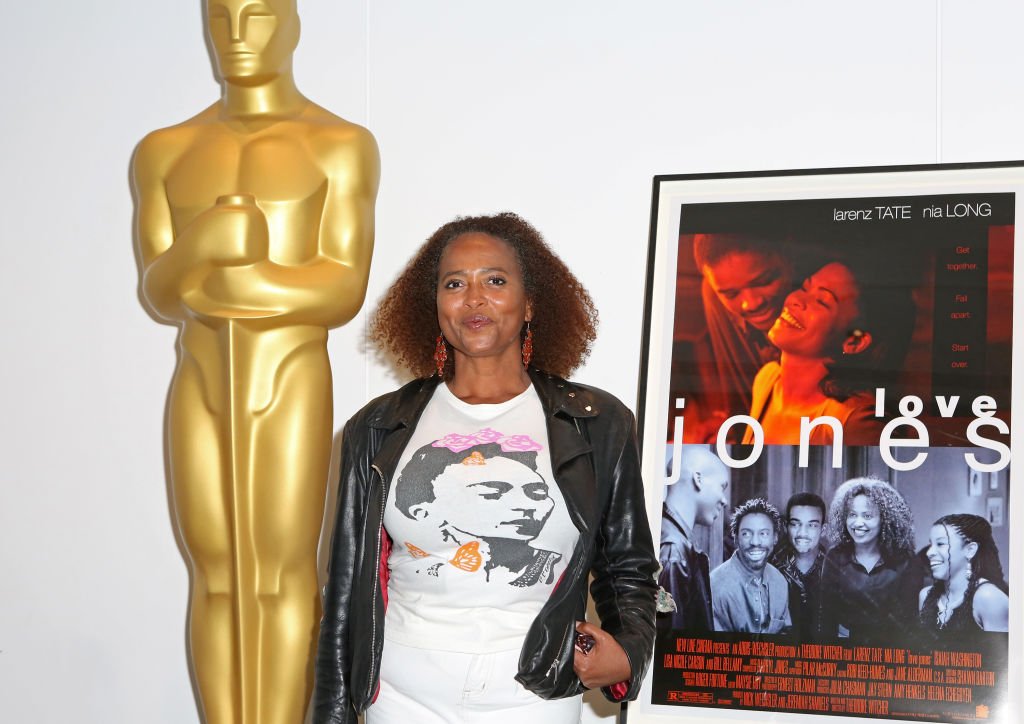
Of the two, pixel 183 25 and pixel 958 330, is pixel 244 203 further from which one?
pixel 958 330

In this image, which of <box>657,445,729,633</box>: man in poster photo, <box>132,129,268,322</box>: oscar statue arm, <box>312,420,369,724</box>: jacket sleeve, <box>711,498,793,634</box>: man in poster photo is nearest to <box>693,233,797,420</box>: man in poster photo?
<box>657,445,729,633</box>: man in poster photo

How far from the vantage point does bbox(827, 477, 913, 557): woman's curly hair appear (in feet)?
9.71

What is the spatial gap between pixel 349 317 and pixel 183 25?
51.4 inches

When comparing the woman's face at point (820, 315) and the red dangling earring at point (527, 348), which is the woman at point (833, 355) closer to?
the woman's face at point (820, 315)

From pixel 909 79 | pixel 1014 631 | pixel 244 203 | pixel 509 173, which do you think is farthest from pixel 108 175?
pixel 1014 631

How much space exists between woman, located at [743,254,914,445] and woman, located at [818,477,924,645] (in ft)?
0.51

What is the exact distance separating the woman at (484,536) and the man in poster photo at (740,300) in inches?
39.8

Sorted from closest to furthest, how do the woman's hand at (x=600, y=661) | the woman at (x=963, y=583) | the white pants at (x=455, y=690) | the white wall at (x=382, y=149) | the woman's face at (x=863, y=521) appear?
the white pants at (x=455, y=690), the woman's hand at (x=600, y=661), the woman at (x=963, y=583), the woman's face at (x=863, y=521), the white wall at (x=382, y=149)

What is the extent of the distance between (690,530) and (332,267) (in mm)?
1150

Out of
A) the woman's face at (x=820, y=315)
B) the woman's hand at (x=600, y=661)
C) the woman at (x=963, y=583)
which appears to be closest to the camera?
the woman's hand at (x=600, y=661)

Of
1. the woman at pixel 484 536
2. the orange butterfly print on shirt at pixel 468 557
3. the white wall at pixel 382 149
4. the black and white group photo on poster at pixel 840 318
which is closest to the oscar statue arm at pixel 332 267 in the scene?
the white wall at pixel 382 149

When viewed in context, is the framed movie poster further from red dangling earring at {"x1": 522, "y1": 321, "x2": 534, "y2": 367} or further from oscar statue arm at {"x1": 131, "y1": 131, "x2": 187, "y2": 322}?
oscar statue arm at {"x1": 131, "y1": 131, "x2": 187, "y2": 322}

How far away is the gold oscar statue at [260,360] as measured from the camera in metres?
3.00

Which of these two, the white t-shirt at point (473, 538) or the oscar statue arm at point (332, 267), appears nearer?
the white t-shirt at point (473, 538)
